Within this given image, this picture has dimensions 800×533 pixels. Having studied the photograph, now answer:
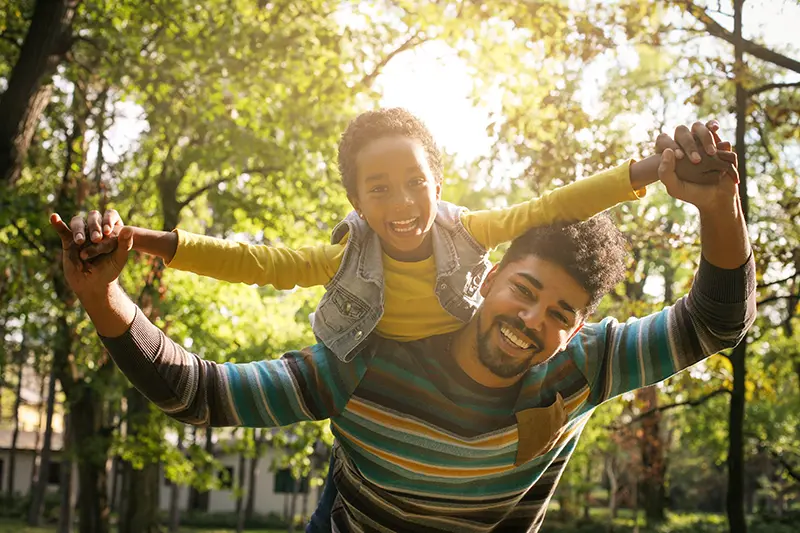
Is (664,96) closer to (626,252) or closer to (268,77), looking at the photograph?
(268,77)

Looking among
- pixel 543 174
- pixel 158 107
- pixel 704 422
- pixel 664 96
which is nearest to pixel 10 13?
pixel 158 107

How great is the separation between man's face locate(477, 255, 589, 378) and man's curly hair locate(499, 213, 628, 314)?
1.2 inches

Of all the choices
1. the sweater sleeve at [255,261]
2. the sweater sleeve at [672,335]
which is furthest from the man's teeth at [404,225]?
the sweater sleeve at [672,335]

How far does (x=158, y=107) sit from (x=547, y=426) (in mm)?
10404

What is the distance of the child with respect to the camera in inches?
111

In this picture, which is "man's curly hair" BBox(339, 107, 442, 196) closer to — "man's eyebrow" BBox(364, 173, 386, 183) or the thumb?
"man's eyebrow" BBox(364, 173, 386, 183)

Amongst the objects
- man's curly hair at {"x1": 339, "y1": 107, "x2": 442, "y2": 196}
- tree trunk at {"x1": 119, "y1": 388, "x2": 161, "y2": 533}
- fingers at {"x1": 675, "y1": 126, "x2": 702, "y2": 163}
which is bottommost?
tree trunk at {"x1": 119, "y1": 388, "x2": 161, "y2": 533}

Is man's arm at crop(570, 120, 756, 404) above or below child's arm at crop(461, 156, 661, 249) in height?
below

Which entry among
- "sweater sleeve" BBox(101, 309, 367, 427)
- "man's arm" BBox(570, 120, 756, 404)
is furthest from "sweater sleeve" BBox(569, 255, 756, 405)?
"sweater sleeve" BBox(101, 309, 367, 427)

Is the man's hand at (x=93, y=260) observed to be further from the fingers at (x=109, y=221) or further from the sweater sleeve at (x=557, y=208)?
the sweater sleeve at (x=557, y=208)

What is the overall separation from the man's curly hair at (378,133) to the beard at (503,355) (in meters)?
0.63

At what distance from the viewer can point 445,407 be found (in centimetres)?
287

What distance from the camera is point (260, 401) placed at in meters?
2.70

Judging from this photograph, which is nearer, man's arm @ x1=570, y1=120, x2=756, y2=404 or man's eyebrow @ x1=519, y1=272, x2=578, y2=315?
man's arm @ x1=570, y1=120, x2=756, y2=404
